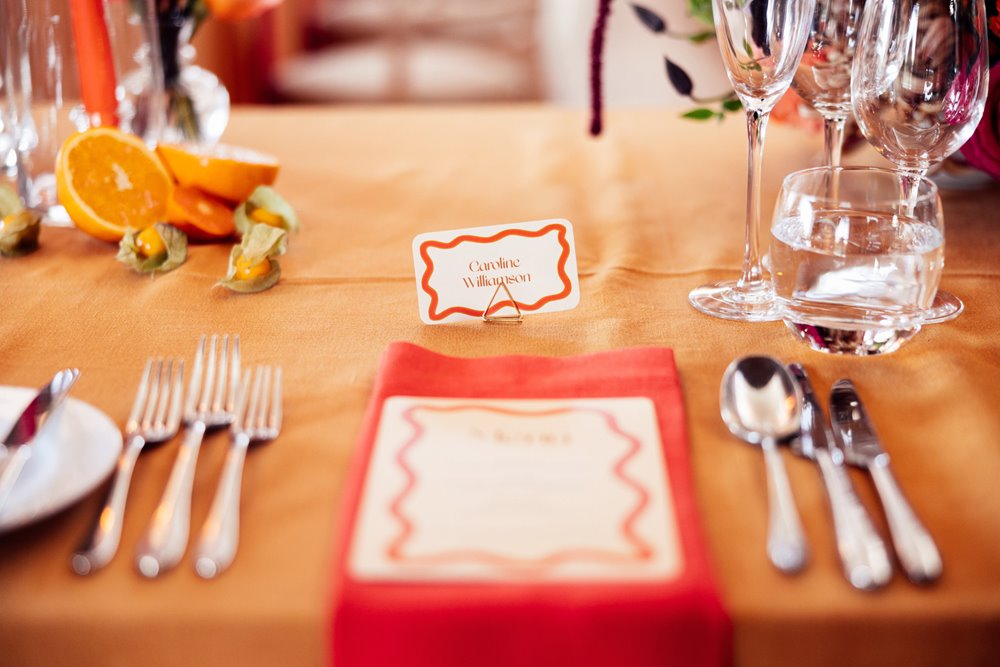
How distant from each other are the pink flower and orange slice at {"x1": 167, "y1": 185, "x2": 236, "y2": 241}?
74 cm

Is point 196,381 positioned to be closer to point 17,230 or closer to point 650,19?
point 17,230

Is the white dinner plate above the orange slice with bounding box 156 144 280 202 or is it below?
below

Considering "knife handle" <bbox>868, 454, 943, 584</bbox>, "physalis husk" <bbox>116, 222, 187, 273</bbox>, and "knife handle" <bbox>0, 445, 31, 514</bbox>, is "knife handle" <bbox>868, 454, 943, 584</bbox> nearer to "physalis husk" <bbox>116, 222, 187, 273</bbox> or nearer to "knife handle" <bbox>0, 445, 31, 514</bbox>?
"knife handle" <bbox>0, 445, 31, 514</bbox>

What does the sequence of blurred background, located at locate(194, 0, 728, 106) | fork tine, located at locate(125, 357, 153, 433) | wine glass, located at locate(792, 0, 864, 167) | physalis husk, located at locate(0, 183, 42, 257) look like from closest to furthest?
fork tine, located at locate(125, 357, 153, 433), wine glass, located at locate(792, 0, 864, 167), physalis husk, located at locate(0, 183, 42, 257), blurred background, located at locate(194, 0, 728, 106)

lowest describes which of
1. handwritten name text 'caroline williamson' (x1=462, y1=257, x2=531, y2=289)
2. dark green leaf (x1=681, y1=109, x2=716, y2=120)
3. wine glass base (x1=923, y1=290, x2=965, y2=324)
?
wine glass base (x1=923, y1=290, x2=965, y2=324)

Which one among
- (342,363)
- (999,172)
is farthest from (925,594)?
(999,172)

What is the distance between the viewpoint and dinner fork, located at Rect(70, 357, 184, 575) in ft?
1.69

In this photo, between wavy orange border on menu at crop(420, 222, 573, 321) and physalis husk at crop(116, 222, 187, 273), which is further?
physalis husk at crop(116, 222, 187, 273)

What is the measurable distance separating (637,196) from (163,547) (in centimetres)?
81

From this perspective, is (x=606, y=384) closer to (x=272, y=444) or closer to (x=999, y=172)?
(x=272, y=444)

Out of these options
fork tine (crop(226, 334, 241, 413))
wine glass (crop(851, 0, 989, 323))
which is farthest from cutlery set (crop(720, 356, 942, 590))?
fork tine (crop(226, 334, 241, 413))

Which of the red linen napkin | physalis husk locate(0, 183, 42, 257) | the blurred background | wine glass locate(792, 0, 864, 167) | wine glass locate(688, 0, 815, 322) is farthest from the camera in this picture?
the blurred background

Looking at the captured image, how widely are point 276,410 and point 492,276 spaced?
24cm

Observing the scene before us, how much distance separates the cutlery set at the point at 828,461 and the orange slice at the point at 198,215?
0.57 m
